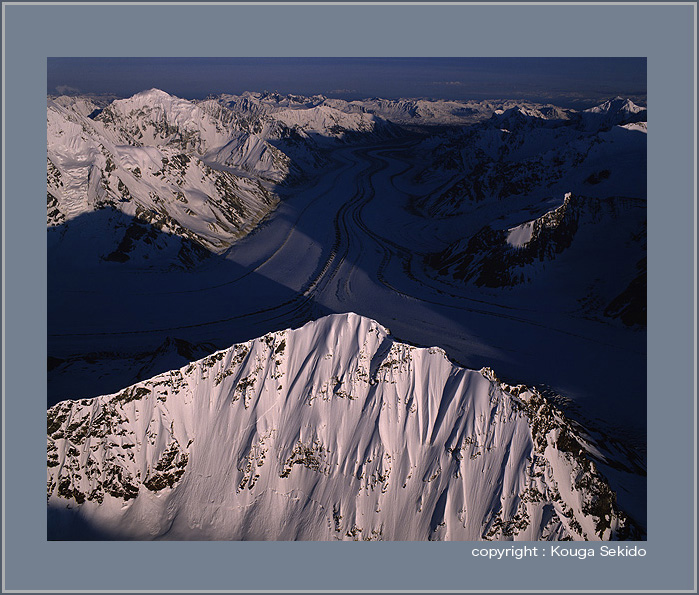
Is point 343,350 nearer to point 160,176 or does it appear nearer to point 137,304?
point 137,304

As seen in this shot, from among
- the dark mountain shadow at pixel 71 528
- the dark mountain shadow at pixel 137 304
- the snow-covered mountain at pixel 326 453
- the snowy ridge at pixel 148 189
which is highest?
the snowy ridge at pixel 148 189

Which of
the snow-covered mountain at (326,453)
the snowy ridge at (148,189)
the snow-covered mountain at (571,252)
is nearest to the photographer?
the snow-covered mountain at (326,453)

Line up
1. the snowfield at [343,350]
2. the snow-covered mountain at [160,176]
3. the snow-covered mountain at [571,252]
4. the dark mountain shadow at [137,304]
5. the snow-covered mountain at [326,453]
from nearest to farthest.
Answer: the snow-covered mountain at [326,453], the snowfield at [343,350], the dark mountain shadow at [137,304], the snow-covered mountain at [571,252], the snow-covered mountain at [160,176]

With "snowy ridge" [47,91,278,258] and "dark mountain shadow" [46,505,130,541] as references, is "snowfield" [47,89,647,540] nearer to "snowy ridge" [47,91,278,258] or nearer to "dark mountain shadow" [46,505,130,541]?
"dark mountain shadow" [46,505,130,541]

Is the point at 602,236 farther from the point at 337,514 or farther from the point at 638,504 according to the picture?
the point at 337,514

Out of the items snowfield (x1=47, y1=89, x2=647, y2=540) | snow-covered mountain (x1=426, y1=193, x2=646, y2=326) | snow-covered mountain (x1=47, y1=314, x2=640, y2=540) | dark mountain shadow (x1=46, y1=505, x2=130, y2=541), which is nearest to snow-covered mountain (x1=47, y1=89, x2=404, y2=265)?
snowfield (x1=47, y1=89, x2=647, y2=540)

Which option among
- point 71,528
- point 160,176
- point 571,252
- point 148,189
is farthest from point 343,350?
point 160,176

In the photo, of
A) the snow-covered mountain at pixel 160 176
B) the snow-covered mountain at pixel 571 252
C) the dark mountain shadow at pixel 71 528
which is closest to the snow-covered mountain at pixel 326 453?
the dark mountain shadow at pixel 71 528

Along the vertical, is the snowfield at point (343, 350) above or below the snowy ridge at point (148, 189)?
below

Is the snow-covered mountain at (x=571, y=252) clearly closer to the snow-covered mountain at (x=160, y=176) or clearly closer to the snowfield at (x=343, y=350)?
the snowfield at (x=343, y=350)
